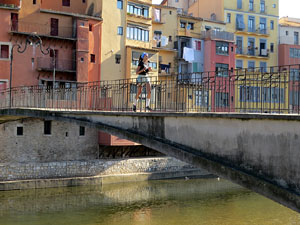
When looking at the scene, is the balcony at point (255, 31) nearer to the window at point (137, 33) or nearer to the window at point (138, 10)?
the window at point (138, 10)

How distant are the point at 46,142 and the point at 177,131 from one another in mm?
20624

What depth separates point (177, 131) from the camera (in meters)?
10.6

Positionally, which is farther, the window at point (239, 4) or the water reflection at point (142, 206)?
the window at point (239, 4)

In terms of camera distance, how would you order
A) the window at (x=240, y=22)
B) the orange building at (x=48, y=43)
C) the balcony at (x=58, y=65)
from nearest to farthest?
1. the orange building at (x=48, y=43)
2. the balcony at (x=58, y=65)
3. the window at (x=240, y=22)

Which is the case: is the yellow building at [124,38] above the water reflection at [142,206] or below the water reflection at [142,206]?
above

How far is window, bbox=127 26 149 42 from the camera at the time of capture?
35219 millimetres

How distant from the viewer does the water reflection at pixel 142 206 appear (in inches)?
738

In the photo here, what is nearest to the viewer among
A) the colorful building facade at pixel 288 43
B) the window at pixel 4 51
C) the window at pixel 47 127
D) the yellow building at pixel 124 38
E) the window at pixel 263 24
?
the window at pixel 47 127

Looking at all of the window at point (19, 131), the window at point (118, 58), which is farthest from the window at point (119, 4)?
the window at point (19, 131)

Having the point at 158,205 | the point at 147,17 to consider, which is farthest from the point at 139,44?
the point at 158,205

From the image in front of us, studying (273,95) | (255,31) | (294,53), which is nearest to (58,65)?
(273,95)

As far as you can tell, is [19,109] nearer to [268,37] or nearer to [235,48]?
[235,48]

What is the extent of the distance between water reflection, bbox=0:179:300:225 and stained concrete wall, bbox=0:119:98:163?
4210mm

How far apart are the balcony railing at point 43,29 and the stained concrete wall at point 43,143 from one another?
714 cm
